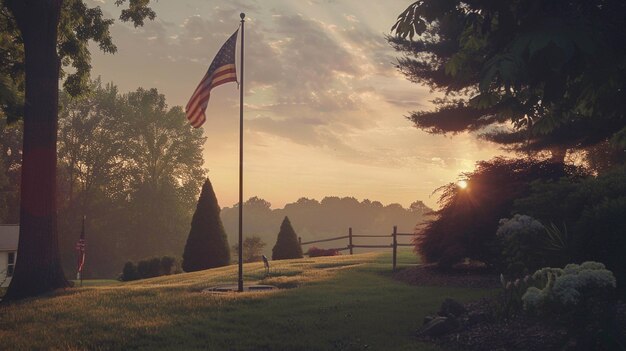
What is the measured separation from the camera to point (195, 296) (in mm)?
14422

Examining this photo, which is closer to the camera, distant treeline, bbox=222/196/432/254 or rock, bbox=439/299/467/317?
rock, bbox=439/299/467/317

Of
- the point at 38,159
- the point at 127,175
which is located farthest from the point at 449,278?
the point at 127,175

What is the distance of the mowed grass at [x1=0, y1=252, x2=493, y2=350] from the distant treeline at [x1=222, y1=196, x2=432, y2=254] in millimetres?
122222

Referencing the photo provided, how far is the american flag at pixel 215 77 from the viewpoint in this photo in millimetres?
15656

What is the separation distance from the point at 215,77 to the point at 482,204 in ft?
28.7

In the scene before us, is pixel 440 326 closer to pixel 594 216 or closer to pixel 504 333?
pixel 504 333

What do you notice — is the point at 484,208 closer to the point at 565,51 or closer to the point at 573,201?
the point at 573,201

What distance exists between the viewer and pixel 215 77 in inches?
618

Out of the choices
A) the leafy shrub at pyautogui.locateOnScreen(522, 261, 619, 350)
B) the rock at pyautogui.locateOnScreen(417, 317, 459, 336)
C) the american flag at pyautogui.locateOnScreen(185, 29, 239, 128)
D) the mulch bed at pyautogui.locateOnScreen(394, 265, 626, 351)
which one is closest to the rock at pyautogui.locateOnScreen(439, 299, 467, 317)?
the mulch bed at pyautogui.locateOnScreen(394, 265, 626, 351)

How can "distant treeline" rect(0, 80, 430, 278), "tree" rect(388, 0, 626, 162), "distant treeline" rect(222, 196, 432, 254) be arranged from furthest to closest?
"distant treeline" rect(222, 196, 432, 254), "distant treeline" rect(0, 80, 430, 278), "tree" rect(388, 0, 626, 162)

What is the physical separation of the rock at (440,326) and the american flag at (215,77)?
8.72m

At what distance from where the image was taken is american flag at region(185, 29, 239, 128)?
51.4 feet

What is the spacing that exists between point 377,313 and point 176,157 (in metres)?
48.7

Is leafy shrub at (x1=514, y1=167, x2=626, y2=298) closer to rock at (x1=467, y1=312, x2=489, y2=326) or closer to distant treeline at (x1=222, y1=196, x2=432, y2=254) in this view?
rock at (x1=467, y1=312, x2=489, y2=326)
